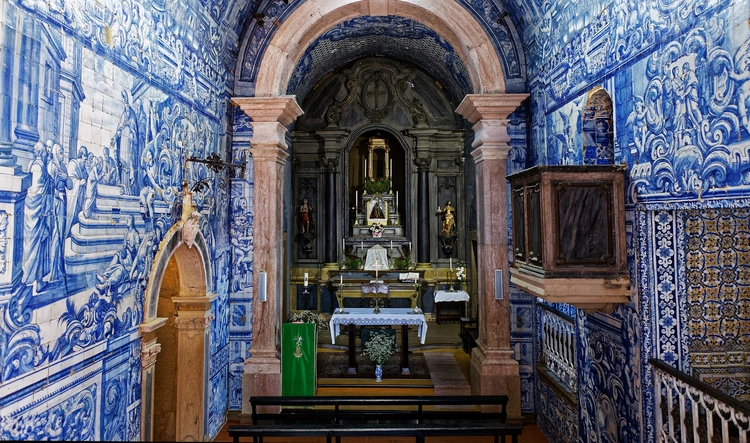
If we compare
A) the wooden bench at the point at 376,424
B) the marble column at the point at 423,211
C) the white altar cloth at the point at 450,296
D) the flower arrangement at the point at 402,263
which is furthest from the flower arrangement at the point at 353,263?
the wooden bench at the point at 376,424

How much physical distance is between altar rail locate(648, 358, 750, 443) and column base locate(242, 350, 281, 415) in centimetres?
510

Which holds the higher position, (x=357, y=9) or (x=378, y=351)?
(x=357, y=9)

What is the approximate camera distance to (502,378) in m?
6.84

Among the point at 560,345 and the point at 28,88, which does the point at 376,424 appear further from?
the point at 28,88

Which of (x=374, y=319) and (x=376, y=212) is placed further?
(x=376, y=212)

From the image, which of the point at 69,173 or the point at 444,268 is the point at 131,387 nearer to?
the point at 69,173

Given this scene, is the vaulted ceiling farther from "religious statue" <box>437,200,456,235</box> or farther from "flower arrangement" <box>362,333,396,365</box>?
"flower arrangement" <box>362,333,396,365</box>

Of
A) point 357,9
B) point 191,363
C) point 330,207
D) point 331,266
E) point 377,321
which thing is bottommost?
point 191,363

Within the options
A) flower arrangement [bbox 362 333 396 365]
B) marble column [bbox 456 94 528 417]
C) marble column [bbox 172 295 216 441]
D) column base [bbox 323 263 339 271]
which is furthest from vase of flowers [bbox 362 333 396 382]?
column base [bbox 323 263 339 271]

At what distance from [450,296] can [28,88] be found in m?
9.80

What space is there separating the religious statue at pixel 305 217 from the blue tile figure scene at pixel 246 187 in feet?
13.8

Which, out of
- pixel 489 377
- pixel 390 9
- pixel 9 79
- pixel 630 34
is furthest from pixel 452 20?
pixel 9 79

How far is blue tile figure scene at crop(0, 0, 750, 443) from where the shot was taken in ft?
10.2

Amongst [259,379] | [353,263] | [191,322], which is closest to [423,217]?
[353,263]
